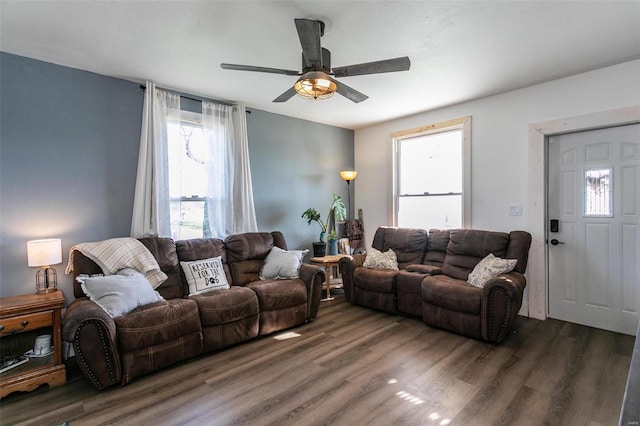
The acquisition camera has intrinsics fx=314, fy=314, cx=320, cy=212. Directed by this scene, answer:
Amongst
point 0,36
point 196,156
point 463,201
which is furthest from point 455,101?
point 0,36

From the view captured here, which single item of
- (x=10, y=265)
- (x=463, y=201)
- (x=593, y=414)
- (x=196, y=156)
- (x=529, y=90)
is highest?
(x=529, y=90)

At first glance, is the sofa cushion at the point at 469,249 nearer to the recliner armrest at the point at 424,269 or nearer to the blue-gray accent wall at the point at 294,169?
the recliner armrest at the point at 424,269

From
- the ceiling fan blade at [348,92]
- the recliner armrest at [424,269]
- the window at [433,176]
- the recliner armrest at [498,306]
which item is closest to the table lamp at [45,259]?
the ceiling fan blade at [348,92]

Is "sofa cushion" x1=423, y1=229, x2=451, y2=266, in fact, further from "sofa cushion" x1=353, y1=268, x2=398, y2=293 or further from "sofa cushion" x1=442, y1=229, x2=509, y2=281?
"sofa cushion" x1=353, y1=268, x2=398, y2=293

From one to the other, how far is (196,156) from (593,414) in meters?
4.17

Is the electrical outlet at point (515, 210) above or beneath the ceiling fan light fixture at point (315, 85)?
beneath

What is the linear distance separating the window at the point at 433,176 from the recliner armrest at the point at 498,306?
1377 millimetres

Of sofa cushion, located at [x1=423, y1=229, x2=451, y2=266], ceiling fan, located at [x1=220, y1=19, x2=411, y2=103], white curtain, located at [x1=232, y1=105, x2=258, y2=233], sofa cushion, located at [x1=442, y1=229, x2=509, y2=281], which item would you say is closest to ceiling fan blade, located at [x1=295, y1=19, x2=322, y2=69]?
ceiling fan, located at [x1=220, y1=19, x2=411, y2=103]

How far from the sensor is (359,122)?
512cm

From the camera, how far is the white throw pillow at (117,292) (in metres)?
2.45

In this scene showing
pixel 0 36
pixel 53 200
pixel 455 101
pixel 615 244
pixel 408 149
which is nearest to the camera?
pixel 0 36

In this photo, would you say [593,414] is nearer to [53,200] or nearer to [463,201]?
[463,201]

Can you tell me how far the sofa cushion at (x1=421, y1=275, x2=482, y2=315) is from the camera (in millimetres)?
3055

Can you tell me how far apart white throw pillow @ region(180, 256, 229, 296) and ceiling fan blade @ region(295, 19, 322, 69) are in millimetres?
2232
